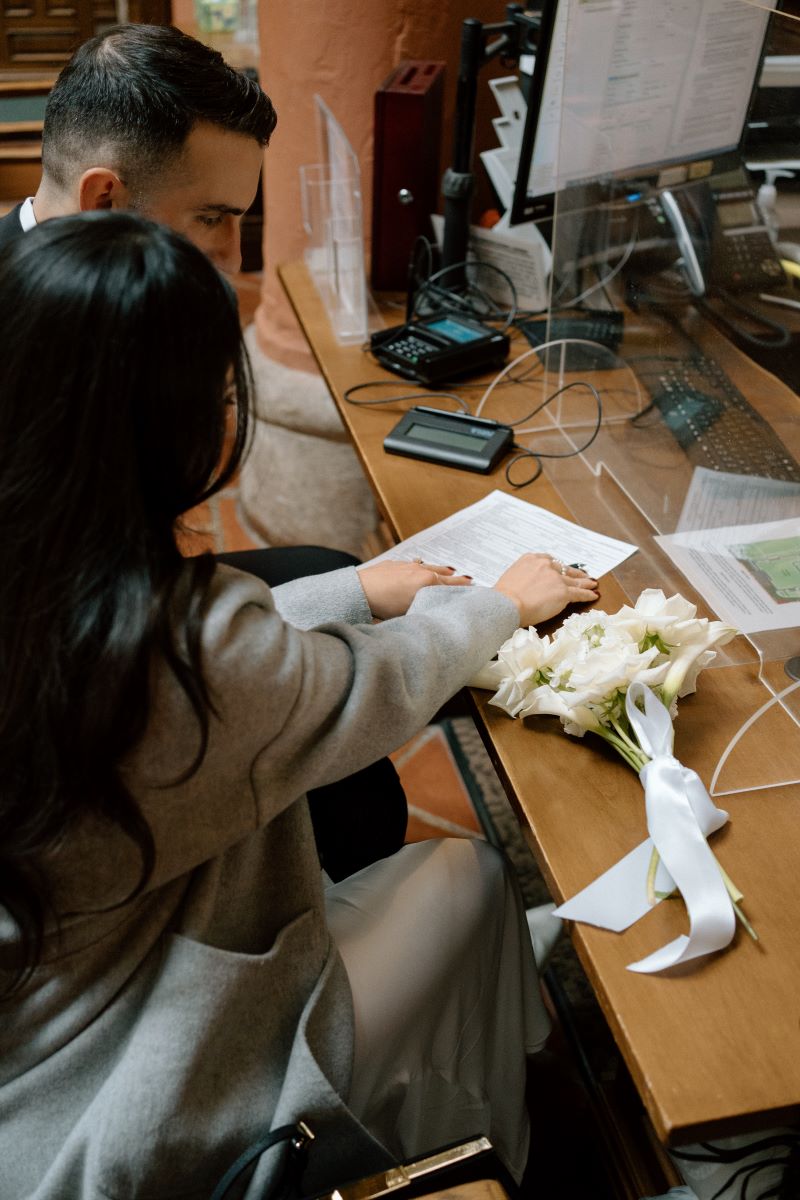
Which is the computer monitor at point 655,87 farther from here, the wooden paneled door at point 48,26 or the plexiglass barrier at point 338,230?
the wooden paneled door at point 48,26

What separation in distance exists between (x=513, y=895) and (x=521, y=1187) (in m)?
0.47

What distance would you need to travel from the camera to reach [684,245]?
142cm

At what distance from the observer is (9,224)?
1.54 metres

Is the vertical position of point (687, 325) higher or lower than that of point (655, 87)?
lower

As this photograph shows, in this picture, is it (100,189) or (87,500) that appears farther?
(100,189)

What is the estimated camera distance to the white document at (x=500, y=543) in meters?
1.36

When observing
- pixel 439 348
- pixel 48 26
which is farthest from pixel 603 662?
pixel 48 26

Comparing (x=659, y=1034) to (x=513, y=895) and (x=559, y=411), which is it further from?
(x=559, y=411)

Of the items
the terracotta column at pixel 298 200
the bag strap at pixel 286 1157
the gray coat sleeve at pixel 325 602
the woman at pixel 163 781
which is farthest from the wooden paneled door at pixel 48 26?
the bag strap at pixel 286 1157

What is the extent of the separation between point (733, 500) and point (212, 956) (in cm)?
75

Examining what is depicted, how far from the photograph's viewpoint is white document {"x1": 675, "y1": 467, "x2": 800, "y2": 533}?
3.86 ft

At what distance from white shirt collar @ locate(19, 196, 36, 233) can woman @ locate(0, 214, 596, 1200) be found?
76cm

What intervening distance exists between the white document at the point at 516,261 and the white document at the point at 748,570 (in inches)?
30.9

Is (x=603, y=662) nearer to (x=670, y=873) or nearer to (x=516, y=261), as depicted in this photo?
(x=670, y=873)
